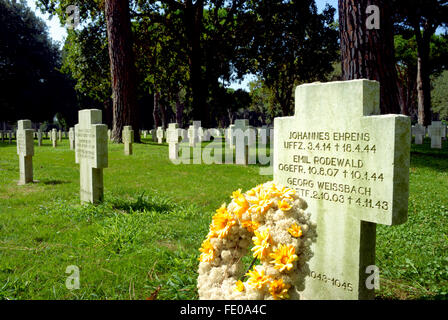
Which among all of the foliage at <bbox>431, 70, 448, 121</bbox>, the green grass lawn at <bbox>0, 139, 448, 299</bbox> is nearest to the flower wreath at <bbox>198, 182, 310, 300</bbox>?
the green grass lawn at <bbox>0, 139, 448, 299</bbox>

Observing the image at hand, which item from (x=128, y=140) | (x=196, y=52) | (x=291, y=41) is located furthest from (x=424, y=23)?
(x=128, y=140)

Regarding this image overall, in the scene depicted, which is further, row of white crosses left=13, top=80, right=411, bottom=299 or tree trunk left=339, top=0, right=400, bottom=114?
tree trunk left=339, top=0, right=400, bottom=114

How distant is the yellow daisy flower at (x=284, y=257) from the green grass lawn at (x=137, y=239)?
1.25 meters

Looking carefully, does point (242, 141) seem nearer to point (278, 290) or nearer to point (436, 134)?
point (278, 290)

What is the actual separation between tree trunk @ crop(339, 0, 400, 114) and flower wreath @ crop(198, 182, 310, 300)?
6275 millimetres

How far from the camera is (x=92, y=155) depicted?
6.25 m

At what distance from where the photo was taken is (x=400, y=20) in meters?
26.2

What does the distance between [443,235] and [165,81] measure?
76.4ft

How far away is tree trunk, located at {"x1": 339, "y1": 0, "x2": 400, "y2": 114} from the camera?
7637 mm

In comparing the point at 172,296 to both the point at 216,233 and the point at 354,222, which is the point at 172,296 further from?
the point at 354,222

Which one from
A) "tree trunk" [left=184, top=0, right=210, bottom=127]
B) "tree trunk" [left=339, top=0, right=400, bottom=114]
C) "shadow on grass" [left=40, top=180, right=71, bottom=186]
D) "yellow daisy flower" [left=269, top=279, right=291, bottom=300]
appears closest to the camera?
"yellow daisy flower" [left=269, top=279, right=291, bottom=300]

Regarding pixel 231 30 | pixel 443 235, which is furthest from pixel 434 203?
pixel 231 30

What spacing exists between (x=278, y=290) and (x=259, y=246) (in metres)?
0.30

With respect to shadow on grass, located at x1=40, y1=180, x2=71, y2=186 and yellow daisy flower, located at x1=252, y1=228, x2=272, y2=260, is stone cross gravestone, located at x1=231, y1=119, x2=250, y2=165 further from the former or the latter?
yellow daisy flower, located at x1=252, y1=228, x2=272, y2=260
